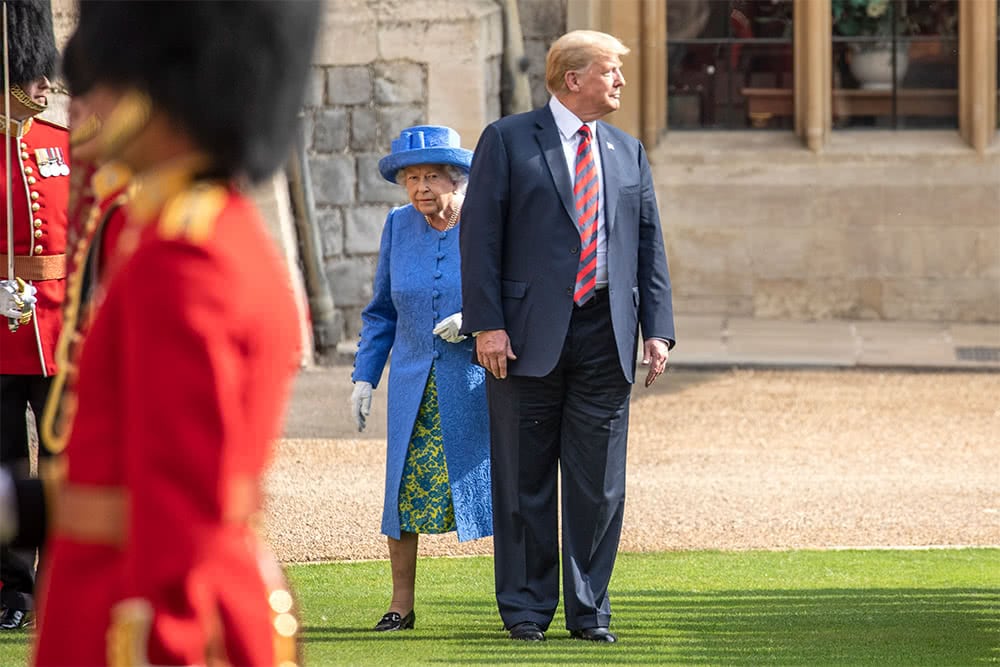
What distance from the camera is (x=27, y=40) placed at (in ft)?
17.0

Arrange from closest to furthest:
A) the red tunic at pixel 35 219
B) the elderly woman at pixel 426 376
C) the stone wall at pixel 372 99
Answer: the red tunic at pixel 35 219 < the elderly woman at pixel 426 376 < the stone wall at pixel 372 99

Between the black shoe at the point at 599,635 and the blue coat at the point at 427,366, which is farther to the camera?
the blue coat at the point at 427,366

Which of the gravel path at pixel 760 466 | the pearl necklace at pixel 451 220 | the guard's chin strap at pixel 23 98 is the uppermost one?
the guard's chin strap at pixel 23 98

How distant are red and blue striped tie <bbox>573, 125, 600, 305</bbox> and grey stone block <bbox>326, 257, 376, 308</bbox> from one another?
22.5 ft

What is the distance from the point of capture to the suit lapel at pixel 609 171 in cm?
512

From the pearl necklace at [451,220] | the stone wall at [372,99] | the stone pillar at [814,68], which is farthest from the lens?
the stone pillar at [814,68]

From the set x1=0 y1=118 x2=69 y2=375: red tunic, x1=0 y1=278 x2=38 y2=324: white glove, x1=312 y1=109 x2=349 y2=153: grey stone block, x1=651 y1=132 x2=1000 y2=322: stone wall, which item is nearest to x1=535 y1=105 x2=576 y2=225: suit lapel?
x1=0 y1=118 x2=69 y2=375: red tunic

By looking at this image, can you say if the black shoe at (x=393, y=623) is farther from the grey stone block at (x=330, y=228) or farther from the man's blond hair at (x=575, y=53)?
the grey stone block at (x=330, y=228)

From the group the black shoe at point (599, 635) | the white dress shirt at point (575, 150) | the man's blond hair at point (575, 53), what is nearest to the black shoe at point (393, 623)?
the black shoe at point (599, 635)

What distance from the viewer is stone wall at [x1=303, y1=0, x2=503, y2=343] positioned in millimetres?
11719

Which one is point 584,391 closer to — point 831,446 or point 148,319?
point 148,319

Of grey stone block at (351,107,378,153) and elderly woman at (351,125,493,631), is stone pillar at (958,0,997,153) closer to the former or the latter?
grey stone block at (351,107,378,153)

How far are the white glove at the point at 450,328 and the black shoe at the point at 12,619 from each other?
1.37m

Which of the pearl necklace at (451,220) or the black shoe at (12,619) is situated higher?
the pearl necklace at (451,220)
